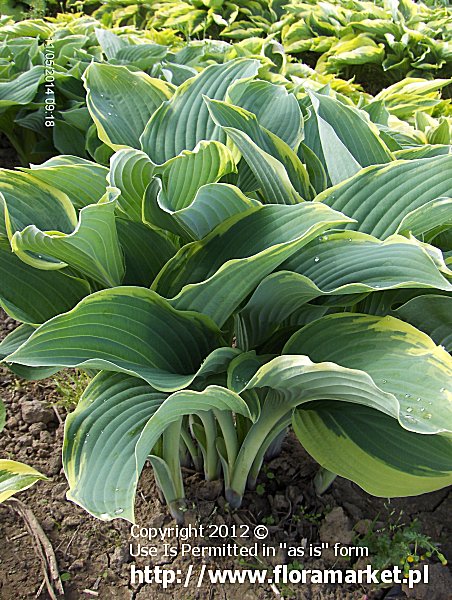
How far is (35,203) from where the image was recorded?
Result: 114 centimetres

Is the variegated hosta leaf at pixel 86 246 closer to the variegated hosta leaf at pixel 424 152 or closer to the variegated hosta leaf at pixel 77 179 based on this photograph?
the variegated hosta leaf at pixel 77 179

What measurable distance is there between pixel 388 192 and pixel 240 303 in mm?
343

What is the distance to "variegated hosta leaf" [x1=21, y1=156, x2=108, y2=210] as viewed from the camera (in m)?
1.15

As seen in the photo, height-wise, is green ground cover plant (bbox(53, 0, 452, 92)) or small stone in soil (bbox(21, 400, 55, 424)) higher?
green ground cover plant (bbox(53, 0, 452, 92))

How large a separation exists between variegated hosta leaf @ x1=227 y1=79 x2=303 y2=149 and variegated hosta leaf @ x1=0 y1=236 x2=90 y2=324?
21.7 inches

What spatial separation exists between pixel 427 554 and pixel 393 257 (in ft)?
2.22

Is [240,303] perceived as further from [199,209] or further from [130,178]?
[130,178]

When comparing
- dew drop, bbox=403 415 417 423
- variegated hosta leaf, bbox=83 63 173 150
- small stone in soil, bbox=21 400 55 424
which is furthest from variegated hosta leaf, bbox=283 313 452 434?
small stone in soil, bbox=21 400 55 424

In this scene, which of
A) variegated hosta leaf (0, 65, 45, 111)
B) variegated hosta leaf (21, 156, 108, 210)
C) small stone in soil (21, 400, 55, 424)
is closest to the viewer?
variegated hosta leaf (21, 156, 108, 210)

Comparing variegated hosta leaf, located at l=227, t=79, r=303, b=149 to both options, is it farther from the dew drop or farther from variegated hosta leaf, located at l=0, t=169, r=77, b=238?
the dew drop

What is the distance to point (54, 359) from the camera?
91 centimetres

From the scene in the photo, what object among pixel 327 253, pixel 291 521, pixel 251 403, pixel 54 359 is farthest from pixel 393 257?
pixel 291 521

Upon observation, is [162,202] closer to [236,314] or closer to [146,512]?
[236,314]

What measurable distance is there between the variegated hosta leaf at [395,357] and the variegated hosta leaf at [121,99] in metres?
0.67
